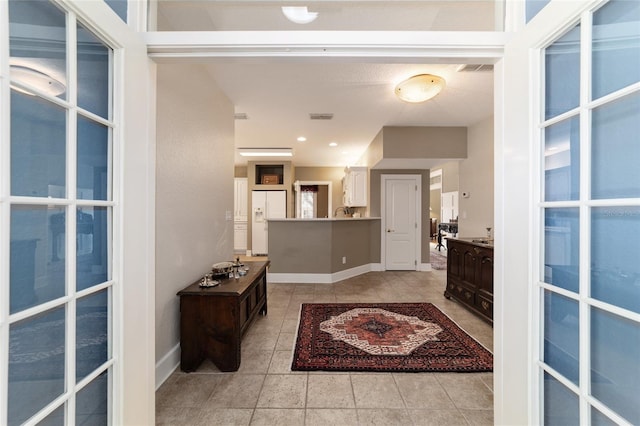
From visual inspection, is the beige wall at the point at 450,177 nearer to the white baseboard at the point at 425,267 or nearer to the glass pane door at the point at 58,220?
the white baseboard at the point at 425,267

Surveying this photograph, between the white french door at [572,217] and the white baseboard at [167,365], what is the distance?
2095 mm

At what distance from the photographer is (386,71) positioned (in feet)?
9.05

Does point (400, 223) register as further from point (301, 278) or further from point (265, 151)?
point (265, 151)

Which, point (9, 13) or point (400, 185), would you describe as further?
point (400, 185)

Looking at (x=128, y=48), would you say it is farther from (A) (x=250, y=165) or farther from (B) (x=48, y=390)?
(A) (x=250, y=165)

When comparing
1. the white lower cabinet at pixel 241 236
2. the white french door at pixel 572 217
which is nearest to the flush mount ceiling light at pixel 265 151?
the white lower cabinet at pixel 241 236

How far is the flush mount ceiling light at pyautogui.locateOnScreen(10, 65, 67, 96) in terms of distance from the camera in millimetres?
694

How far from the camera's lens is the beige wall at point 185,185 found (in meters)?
1.92

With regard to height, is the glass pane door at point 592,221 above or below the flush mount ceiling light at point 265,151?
below

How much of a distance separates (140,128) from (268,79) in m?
2.06

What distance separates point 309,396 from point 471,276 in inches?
102

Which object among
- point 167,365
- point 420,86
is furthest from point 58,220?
point 420,86

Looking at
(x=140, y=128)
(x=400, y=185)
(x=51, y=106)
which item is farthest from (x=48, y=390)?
(x=400, y=185)

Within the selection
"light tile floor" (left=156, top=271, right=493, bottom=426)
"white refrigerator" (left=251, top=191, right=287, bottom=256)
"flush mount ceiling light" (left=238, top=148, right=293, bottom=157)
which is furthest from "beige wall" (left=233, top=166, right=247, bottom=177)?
"light tile floor" (left=156, top=271, right=493, bottom=426)
